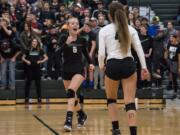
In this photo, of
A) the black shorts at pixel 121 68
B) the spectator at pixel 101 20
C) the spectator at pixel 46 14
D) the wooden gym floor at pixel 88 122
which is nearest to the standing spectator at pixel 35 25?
the spectator at pixel 46 14

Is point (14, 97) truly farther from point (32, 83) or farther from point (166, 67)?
point (166, 67)

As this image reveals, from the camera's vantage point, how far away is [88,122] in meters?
13.1

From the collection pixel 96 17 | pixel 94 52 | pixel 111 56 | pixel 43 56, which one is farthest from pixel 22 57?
pixel 111 56

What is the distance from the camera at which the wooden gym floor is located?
11.2 metres

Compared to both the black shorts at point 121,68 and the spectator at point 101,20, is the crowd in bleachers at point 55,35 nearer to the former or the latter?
the spectator at point 101,20

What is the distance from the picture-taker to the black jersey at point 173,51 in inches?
790

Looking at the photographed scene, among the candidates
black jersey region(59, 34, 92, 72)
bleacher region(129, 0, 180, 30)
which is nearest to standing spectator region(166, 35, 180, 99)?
bleacher region(129, 0, 180, 30)

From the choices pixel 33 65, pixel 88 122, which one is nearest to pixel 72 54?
pixel 88 122

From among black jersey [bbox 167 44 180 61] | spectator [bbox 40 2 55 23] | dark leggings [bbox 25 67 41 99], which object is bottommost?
dark leggings [bbox 25 67 41 99]

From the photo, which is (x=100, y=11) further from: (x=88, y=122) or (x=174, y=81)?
(x=88, y=122)

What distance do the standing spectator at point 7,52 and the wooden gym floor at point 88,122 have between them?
1.16 m

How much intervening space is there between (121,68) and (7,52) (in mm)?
10227

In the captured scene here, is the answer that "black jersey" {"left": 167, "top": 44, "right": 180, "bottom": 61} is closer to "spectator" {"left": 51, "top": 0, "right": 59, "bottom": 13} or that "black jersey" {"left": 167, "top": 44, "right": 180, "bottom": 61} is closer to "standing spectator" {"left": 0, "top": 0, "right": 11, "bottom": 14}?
"spectator" {"left": 51, "top": 0, "right": 59, "bottom": 13}

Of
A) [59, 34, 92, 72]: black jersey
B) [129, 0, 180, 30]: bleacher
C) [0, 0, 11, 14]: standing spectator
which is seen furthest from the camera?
[129, 0, 180, 30]: bleacher
